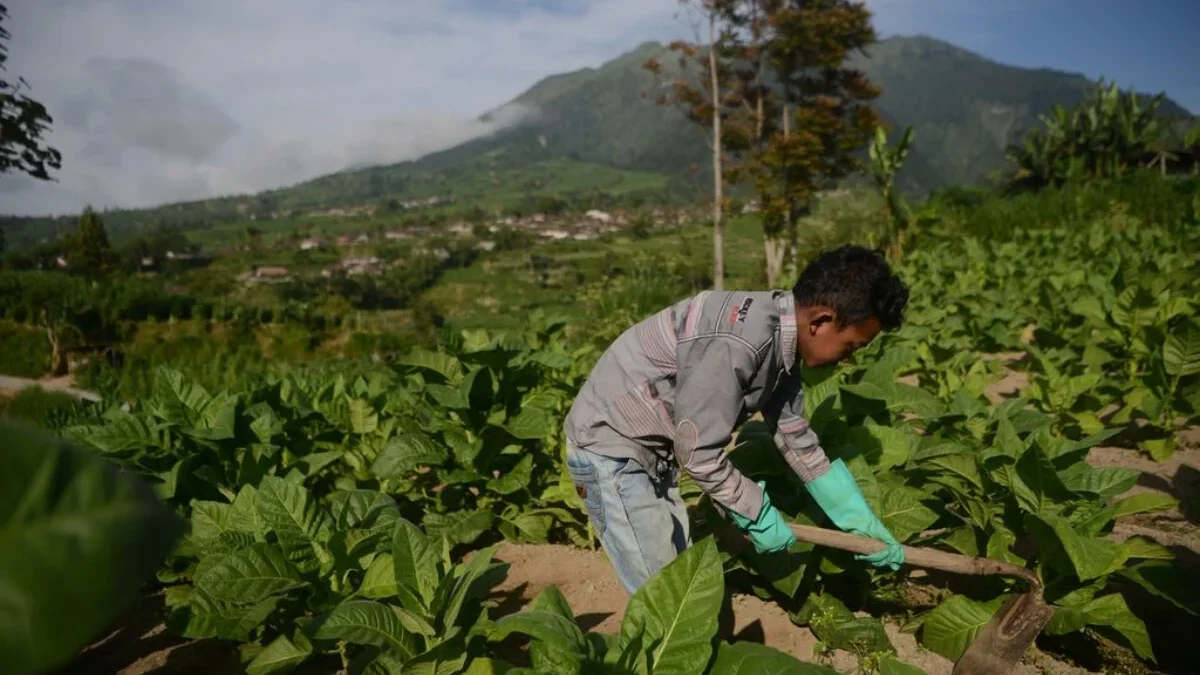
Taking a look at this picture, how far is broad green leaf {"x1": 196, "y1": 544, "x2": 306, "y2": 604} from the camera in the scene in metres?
2.40

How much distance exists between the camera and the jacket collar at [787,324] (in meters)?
2.39

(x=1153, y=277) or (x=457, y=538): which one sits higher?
(x=1153, y=277)

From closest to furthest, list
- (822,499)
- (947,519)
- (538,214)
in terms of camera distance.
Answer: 1. (822,499)
2. (947,519)
3. (538,214)

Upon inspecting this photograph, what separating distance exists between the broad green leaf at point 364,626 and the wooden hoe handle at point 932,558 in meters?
1.41

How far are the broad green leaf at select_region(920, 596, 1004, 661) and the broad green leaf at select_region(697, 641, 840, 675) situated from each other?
109 cm

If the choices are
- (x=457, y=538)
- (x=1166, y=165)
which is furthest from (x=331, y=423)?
(x=1166, y=165)

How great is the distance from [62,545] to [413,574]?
6.26 ft

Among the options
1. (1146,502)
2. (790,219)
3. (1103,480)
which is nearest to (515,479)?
(1103,480)

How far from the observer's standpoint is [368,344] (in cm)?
2056

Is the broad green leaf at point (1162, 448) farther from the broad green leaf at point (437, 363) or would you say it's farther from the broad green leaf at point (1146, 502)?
the broad green leaf at point (437, 363)

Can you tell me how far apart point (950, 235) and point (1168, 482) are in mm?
14670

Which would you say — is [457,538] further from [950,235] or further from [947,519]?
[950,235]

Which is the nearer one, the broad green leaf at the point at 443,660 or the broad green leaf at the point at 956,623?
the broad green leaf at the point at 443,660

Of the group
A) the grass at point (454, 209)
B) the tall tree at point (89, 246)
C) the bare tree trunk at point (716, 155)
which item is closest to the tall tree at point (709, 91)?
the bare tree trunk at point (716, 155)
